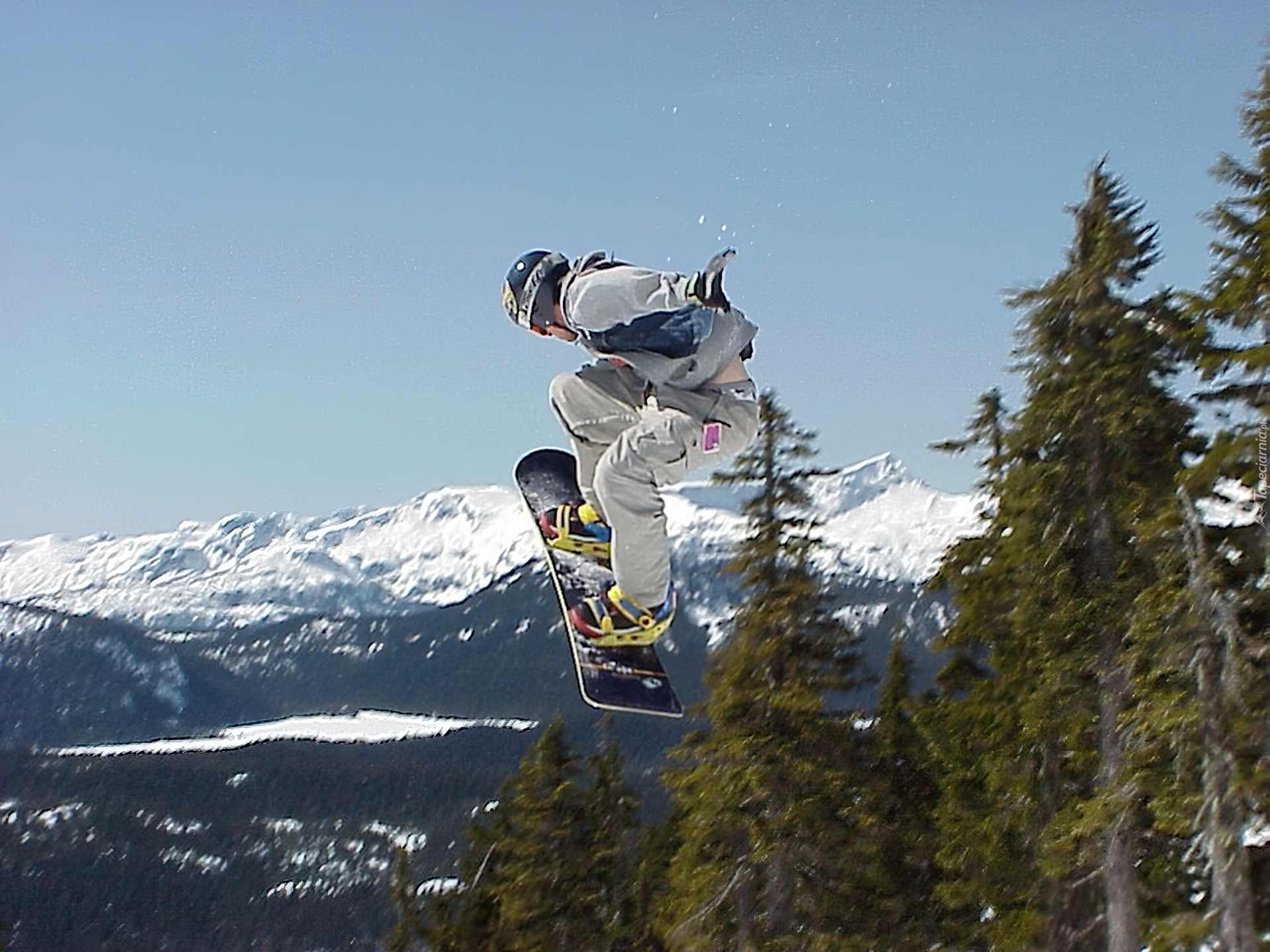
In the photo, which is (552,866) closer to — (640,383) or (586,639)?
(586,639)

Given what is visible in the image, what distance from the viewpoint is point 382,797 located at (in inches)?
5866

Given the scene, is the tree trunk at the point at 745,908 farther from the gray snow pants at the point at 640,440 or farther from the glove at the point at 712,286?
the glove at the point at 712,286

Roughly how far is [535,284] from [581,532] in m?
2.36

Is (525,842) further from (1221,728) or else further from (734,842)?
(1221,728)

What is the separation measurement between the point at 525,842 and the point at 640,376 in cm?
1778

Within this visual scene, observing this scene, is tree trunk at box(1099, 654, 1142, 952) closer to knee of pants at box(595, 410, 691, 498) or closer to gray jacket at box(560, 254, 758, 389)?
knee of pants at box(595, 410, 691, 498)

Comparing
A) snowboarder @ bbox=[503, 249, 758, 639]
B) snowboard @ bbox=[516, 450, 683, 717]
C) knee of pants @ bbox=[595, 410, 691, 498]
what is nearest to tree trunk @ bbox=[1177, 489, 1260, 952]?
snowboard @ bbox=[516, 450, 683, 717]

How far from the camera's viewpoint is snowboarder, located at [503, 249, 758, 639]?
539 cm

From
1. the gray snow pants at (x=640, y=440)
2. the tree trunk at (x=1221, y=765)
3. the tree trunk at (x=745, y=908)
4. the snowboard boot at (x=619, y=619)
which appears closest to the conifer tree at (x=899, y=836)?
the tree trunk at (x=745, y=908)

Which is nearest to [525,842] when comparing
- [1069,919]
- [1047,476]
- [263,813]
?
[1069,919]

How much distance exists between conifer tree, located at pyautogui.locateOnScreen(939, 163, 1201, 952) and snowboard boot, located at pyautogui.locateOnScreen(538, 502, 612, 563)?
7.18 metres

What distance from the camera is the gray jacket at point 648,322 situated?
17.6ft

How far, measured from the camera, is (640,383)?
6.39 meters

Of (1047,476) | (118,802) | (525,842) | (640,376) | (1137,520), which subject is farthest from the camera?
(118,802)
